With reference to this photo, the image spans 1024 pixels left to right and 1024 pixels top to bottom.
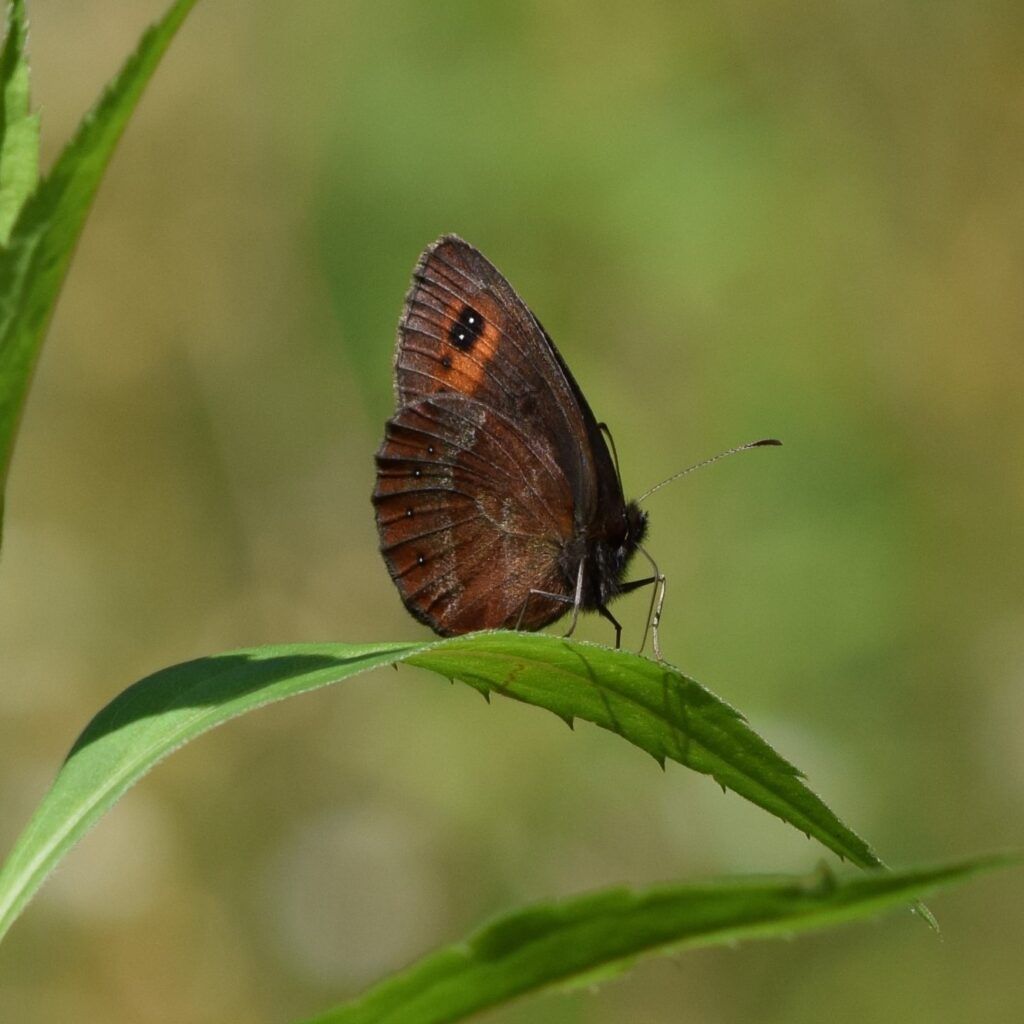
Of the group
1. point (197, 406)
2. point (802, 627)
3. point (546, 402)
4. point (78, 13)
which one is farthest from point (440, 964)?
point (78, 13)

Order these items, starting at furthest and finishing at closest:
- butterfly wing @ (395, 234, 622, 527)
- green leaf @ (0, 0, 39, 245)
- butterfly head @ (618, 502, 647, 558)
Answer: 1. butterfly head @ (618, 502, 647, 558)
2. butterfly wing @ (395, 234, 622, 527)
3. green leaf @ (0, 0, 39, 245)

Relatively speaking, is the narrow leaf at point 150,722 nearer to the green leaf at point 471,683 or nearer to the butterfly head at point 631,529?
the green leaf at point 471,683

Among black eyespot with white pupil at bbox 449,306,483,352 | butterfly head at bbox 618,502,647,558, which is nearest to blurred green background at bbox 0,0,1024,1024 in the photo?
butterfly head at bbox 618,502,647,558

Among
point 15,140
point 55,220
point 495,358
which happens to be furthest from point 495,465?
point 55,220

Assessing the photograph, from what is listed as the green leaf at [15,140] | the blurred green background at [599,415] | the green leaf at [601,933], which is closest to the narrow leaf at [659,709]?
the green leaf at [601,933]

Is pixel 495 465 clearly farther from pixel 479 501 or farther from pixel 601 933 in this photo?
pixel 601 933

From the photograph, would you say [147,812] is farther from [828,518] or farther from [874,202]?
[874,202]

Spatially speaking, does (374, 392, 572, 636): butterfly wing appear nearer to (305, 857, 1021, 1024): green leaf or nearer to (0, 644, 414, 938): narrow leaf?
(0, 644, 414, 938): narrow leaf
